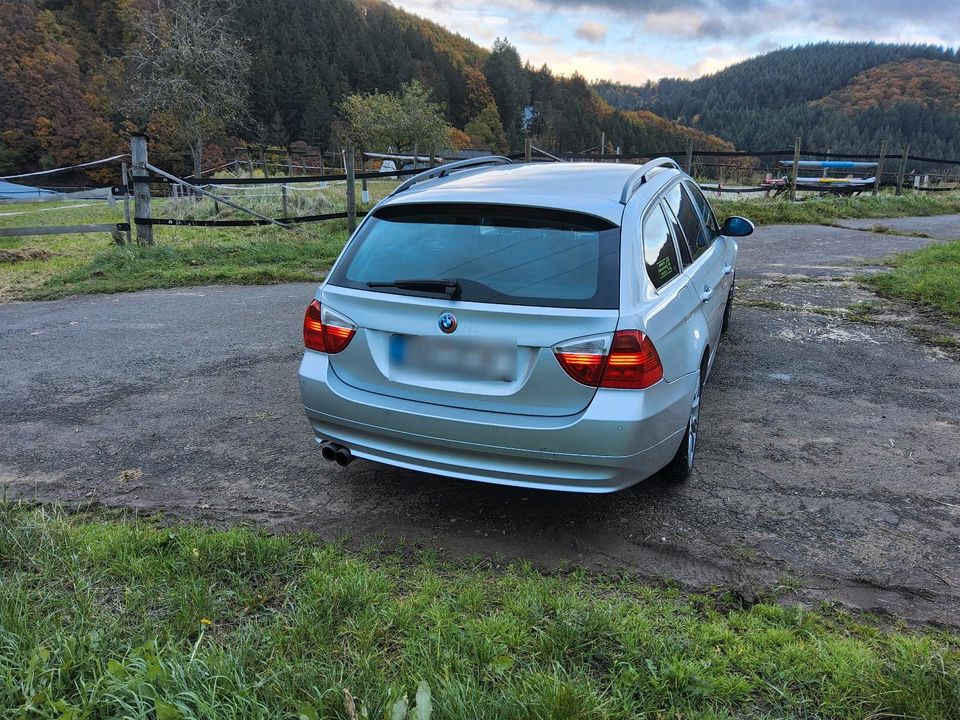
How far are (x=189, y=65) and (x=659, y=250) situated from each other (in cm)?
3191

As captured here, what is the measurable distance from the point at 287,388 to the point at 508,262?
2.65 meters

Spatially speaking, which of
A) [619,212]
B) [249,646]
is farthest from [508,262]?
[249,646]

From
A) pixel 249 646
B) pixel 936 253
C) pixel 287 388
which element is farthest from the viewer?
pixel 936 253

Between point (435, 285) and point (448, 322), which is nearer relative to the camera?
point (448, 322)

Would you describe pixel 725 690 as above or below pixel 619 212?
below

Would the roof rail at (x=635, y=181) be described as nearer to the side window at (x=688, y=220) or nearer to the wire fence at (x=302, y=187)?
the side window at (x=688, y=220)

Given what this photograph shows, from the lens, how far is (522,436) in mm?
2807

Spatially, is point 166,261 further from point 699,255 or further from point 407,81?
point 407,81

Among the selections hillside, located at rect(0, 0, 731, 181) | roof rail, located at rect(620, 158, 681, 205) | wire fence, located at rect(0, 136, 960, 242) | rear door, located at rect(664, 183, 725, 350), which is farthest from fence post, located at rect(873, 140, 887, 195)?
hillside, located at rect(0, 0, 731, 181)

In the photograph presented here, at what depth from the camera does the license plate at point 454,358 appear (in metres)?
2.85

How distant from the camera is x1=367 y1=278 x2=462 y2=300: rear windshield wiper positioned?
9.67 feet

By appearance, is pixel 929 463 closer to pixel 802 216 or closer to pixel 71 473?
pixel 71 473

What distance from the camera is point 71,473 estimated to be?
3.69 metres

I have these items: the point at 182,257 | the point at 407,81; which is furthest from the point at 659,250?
the point at 407,81
